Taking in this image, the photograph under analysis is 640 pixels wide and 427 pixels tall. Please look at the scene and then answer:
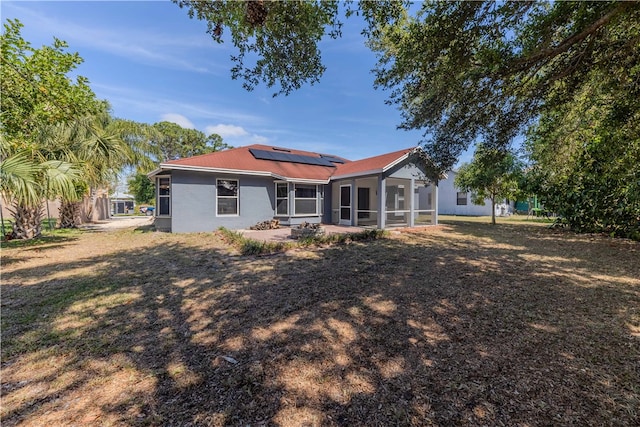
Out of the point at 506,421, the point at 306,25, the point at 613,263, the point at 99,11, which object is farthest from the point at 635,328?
the point at 99,11

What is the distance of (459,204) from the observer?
27234 mm

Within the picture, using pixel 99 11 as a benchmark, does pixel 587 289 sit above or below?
below

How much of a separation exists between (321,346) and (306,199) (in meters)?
12.0

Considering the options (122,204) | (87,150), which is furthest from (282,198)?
(122,204)

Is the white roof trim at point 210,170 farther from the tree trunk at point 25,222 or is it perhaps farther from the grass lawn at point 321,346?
the grass lawn at point 321,346

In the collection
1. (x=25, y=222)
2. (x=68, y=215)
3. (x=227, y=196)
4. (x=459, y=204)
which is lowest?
(x=25, y=222)

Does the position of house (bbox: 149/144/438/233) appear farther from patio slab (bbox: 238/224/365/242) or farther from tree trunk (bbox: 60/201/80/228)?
tree trunk (bbox: 60/201/80/228)

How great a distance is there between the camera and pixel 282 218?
14.0 m

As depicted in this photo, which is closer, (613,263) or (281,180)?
(613,263)

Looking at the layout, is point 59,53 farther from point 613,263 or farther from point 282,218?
point 613,263

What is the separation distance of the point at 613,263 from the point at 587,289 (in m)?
3.09

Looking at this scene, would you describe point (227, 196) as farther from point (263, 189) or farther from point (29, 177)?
point (29, 177)

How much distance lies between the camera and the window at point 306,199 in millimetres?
14344

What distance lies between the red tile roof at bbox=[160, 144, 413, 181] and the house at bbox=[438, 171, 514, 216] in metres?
15.4
